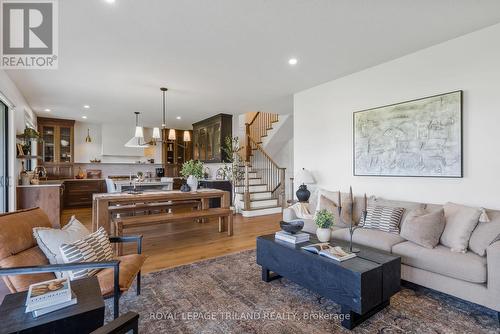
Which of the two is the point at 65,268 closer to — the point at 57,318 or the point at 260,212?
the point at 57,318

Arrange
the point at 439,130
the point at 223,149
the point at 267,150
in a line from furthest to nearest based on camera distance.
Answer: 1. the point at 267,150
2. the point at 223,149
3. the point at 439,130

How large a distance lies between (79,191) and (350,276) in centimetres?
837

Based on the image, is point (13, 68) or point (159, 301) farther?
point (13, 68)

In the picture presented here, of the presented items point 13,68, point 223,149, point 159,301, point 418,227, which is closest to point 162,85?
point 13,68

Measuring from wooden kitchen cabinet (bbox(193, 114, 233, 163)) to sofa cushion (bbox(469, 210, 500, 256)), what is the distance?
5.62 meters

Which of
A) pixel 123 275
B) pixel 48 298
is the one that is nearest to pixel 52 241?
pixel 123 275

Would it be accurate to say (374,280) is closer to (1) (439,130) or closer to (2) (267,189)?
(1) (439,130)

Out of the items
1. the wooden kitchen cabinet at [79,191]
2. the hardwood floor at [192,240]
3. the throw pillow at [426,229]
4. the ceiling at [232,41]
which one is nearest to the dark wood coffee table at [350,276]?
the throw pillow at [426,229]

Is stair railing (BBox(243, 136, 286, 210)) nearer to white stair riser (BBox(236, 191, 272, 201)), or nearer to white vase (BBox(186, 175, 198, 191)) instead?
white stair riser (BBox(236, 191, 272, 201))

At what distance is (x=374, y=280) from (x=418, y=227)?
3.35 ft

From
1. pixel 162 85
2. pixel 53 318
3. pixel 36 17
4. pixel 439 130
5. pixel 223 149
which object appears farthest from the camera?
pixel 223 149

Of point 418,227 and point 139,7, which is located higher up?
point 139,7

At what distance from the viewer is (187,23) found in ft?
8.77

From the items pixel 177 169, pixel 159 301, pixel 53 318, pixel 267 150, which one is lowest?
pixel 159 301
